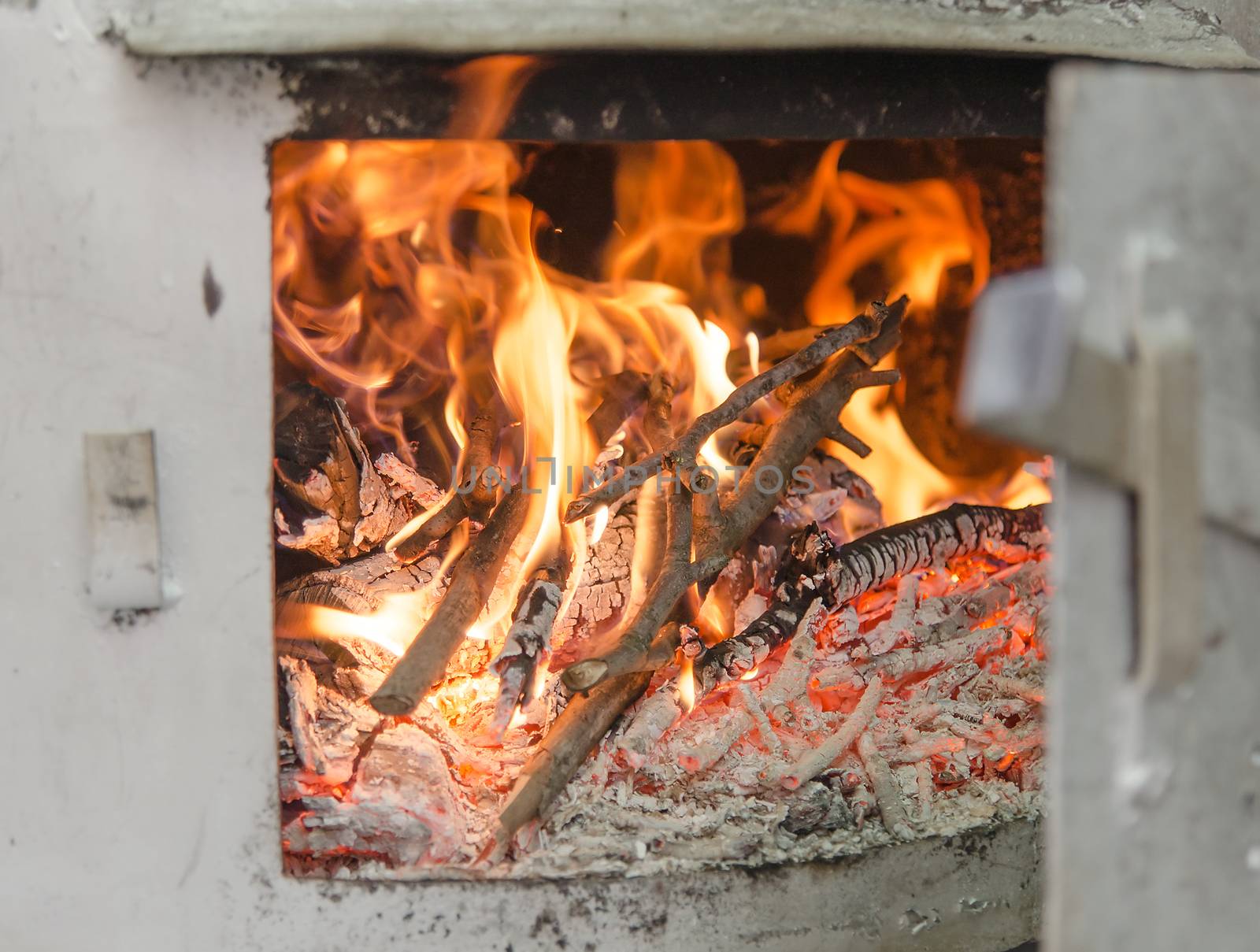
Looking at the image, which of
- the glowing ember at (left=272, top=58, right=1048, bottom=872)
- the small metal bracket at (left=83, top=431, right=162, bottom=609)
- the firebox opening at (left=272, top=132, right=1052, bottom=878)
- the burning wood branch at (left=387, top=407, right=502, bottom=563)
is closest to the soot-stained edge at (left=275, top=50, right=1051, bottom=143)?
the glowing ember at (left=272, top=58, right=1048, bottom=872)

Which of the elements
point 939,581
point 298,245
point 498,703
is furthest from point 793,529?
point 298,245

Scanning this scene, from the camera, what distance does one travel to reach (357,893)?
1467 millimetres

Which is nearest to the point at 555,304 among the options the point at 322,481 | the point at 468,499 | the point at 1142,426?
the point at 468,499

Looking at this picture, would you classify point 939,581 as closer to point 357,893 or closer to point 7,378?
point 357,893

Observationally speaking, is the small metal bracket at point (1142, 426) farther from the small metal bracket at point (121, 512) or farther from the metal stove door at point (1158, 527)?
the small metal bracket at point (121, 512)

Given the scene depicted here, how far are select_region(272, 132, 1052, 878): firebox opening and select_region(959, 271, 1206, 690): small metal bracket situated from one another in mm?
777

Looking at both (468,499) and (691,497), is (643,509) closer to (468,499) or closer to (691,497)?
(691,497)

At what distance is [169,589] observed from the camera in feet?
4.64

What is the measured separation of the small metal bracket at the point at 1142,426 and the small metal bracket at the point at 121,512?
1004 millimetres

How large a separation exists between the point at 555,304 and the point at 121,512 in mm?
848

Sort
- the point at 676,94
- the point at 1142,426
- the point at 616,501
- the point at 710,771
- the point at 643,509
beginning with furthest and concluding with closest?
the point at 643,509, the point at 616,501, the point at 710,771, the point at 676,94, the point at 1142,426

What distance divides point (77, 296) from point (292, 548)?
27.9 inches

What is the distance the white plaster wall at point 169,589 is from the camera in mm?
1354

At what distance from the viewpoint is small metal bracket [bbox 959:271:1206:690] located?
0.81 metres
